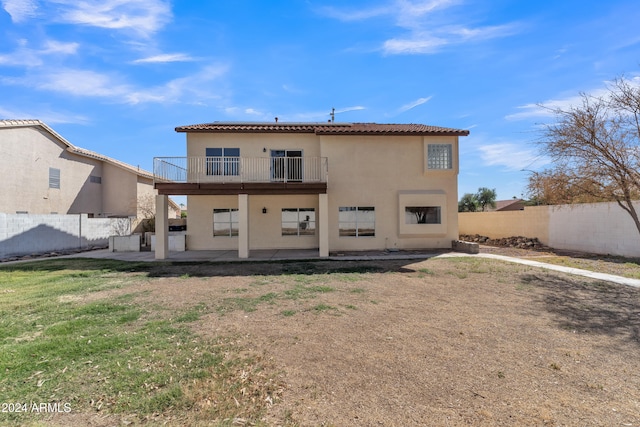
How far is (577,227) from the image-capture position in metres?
15.8

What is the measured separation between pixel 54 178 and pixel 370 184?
2315 centimetres

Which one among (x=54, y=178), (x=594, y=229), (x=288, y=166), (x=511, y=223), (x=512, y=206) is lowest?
(x=594, y=229)

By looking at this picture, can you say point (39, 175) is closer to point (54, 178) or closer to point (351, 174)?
point (54, 178)

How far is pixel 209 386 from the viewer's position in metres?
3.62

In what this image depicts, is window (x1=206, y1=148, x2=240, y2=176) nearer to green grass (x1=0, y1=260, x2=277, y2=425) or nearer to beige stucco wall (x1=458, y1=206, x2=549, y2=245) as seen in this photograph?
green grass (x1=0, y1=260, x2=277, y2=425)

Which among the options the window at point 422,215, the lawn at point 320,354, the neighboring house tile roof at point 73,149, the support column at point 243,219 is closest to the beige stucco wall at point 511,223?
the window at point 422,215

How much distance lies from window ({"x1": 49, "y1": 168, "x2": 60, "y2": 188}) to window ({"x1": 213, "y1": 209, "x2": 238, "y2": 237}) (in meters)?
14.9

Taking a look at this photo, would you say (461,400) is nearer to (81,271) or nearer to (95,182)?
(81,271)

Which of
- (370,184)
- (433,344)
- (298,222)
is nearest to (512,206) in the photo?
(370,184)

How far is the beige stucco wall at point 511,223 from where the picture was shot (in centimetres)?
1804

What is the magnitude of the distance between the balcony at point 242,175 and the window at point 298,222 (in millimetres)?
1864

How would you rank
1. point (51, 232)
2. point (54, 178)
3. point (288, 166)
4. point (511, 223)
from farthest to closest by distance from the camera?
point (54, 178)
point (511, 223)
point (51, 232)
point (288, 166)

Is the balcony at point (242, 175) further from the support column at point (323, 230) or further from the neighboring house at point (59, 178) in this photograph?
the neighboring house at point (59, 178)

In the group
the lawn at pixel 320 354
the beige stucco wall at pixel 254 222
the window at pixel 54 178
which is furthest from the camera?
the window at pixel 54 178
